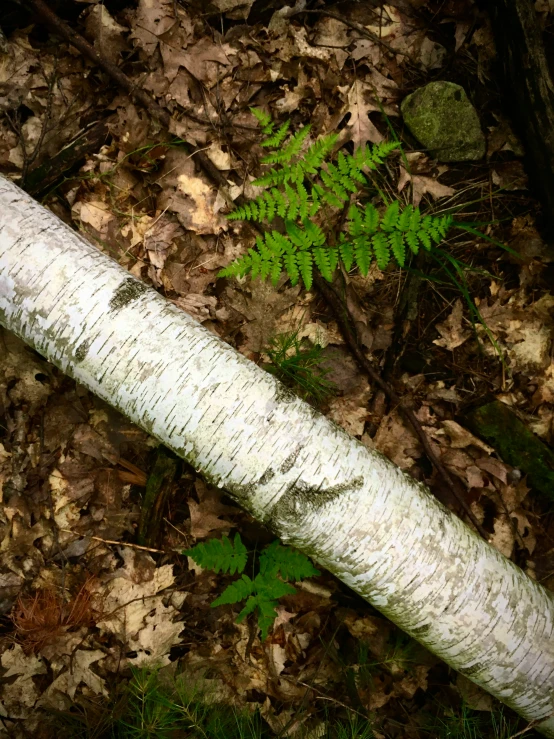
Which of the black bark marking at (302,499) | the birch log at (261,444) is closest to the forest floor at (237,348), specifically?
the birch log at (261,444)

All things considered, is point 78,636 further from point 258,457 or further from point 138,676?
point 258,457

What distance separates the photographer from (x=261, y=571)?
2.33 m

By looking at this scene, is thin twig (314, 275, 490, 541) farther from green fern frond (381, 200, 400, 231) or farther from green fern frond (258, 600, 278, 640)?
green fern frond (258, 600, 278, 640)

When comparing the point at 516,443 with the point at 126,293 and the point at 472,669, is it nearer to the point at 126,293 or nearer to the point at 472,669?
the point at 472,669

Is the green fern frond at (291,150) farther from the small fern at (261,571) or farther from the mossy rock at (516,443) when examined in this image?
the small fern at (261,571)

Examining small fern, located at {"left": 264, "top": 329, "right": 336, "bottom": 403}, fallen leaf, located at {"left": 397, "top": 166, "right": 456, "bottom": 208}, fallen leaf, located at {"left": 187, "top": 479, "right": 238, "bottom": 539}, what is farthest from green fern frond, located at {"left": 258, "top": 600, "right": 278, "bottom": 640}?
fallen leaf, located at {"left": 397, "top": 166, "right": 456, "bottom": 208}

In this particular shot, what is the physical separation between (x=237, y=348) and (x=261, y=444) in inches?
37.2

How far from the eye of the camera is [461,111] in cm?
279

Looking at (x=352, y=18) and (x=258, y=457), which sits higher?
(x=352, y=18)

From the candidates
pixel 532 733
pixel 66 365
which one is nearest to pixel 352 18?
pixel 66 365

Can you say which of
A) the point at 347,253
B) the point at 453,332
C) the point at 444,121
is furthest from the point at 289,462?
the point at 444,121

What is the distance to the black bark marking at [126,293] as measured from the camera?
1.90 meters

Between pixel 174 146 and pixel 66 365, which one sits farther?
pixel 174 146

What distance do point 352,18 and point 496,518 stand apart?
3175 mm
